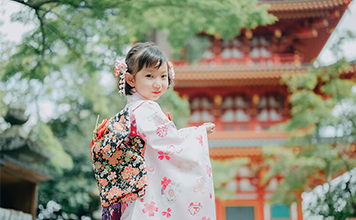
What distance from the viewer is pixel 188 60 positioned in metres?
12.9

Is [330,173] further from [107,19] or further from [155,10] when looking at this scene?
[107,19]

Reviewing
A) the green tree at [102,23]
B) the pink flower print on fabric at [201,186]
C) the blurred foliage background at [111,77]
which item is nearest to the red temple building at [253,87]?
the blurred foliage background at [111,77]

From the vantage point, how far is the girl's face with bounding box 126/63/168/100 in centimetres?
229

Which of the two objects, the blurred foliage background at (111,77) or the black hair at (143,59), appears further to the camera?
the blurred foliage background at (111,77)

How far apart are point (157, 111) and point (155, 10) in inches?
132

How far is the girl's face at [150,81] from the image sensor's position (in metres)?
2.29

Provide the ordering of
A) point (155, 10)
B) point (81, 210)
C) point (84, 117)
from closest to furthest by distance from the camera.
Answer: point (155, 10) → point (81, 210) → point (84, 117)

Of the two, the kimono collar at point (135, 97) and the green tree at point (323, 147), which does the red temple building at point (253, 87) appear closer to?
the green tree at point (323, 147)

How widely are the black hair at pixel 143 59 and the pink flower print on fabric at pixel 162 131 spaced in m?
0.32

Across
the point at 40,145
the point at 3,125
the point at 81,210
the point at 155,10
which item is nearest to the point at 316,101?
the point at 155,10

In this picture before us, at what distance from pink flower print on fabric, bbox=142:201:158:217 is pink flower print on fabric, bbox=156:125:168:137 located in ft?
1.16

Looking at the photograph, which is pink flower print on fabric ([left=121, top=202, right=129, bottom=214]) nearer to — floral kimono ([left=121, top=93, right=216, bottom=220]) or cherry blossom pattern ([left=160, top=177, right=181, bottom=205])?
floral kimono ([left=121, top=93, right=216, bottom=220])

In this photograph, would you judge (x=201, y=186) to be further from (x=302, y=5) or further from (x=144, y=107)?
(x=302, y=5)

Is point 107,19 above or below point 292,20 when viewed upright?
below
